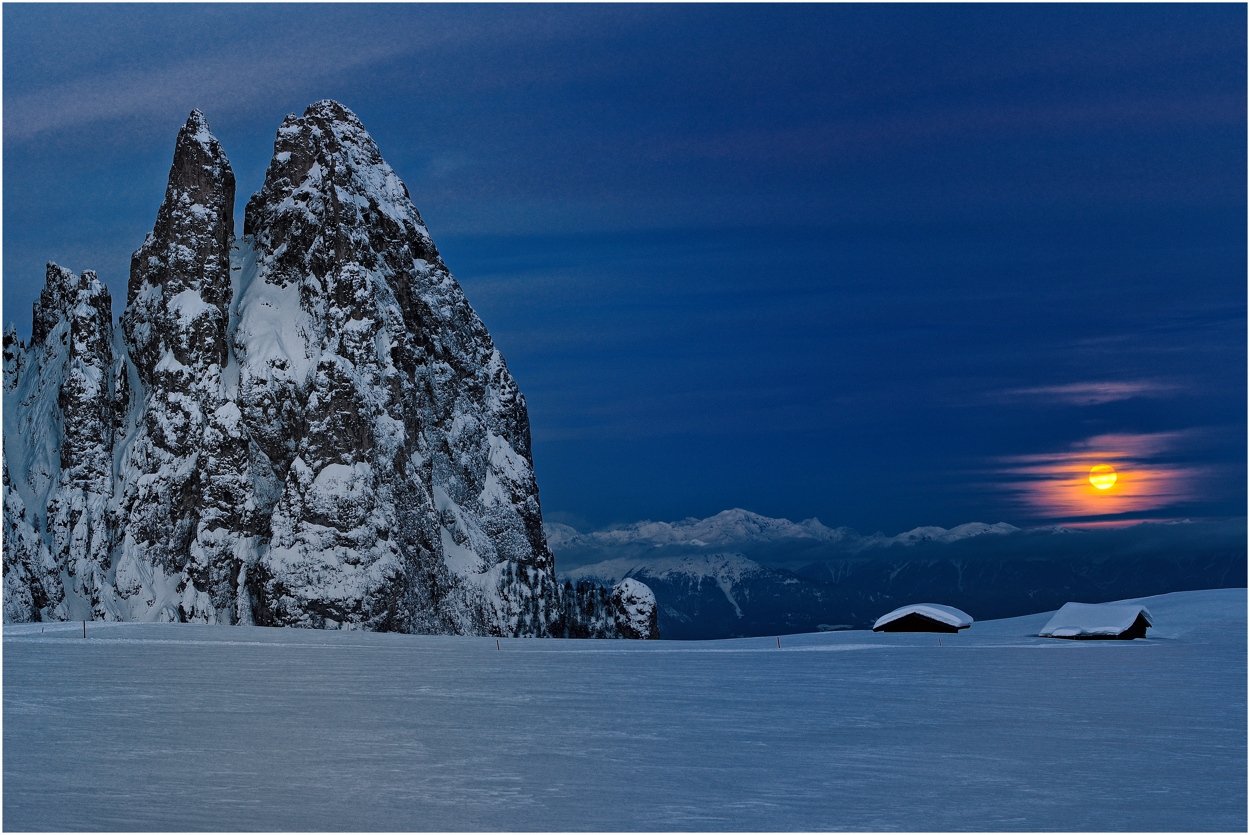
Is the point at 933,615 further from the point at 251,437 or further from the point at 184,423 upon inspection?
the point at 184,423

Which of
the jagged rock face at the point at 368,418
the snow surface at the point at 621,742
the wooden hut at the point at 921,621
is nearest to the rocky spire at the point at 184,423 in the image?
the jagged rock face at the point at 368,418

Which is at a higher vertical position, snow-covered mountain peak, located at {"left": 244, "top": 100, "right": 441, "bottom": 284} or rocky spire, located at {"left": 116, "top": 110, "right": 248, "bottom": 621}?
snow-covered mountain peak, located at {"left": 244, "top": 100, "right": 441, "bottom": 284}

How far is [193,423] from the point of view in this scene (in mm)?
139500

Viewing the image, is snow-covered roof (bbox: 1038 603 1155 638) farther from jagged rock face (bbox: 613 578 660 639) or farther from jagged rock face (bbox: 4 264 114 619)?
jagged rock face (bbox: 4 264 114 619)

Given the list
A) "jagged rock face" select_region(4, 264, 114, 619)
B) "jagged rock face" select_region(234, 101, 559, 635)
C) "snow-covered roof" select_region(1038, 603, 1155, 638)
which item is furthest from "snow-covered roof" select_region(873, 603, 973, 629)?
"jagged rock face" select_region(4, 264, 114, 619)

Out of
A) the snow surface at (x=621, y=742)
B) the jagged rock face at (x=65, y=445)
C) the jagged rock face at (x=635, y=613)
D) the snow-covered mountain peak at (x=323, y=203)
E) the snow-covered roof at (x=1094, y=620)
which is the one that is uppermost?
the snow-covered mountain peak at (x=323, y=203)

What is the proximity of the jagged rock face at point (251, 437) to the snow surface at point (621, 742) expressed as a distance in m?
101

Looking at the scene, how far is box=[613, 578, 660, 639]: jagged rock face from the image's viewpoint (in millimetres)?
134625

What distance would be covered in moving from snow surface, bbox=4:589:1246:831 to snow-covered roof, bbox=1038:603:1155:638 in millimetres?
6046

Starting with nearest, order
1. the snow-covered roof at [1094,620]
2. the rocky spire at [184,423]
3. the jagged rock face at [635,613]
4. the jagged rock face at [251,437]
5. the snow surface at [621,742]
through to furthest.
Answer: the snow surface at [621,742]
the snow-covered roof at [1094,620]
the jagged rock face at [251,437]
the jagged rock face at [635,613]
the rocky spire at [184,423]

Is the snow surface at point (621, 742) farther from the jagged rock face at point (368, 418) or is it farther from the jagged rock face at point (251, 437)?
the jagged rock face at point (251, 437)

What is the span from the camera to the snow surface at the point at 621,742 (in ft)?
43.0

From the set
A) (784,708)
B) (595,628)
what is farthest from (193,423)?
(784,708)

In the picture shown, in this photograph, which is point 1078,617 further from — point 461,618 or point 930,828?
point 461,618
